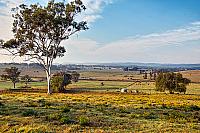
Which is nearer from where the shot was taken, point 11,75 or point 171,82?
point 171,82

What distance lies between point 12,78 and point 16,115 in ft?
350

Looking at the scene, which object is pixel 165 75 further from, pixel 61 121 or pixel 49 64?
pixel 61 121

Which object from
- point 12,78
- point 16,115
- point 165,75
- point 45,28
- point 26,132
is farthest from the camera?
point 12,78

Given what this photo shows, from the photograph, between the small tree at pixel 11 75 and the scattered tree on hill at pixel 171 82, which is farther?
the small tree at pixel 11 75

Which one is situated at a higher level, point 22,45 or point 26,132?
point 22,45

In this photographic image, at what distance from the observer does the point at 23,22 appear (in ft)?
214

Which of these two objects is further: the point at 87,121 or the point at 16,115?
the point at 16,115

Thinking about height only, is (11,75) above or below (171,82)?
above

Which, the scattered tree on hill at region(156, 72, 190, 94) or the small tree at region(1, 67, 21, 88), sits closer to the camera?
the scattered tree on hill at region(156, 72, 190, 94)

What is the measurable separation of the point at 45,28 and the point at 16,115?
43655 millimetres

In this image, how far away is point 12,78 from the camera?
126 m

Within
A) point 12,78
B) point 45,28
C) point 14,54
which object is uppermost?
point 45,28

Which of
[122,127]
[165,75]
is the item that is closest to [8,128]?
[122,127]

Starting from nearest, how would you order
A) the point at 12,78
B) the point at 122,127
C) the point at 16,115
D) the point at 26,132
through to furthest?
the point at 26,132 → the point at 122,127 → the point at 16,115 → the point at 12,78
